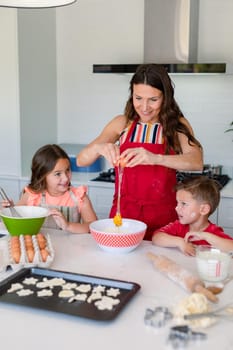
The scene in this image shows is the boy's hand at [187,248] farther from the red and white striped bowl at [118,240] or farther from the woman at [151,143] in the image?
the woman at [151,143]

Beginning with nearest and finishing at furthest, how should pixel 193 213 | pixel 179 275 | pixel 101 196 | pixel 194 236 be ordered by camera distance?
pixel 179 275 < pixel 194 236 < pixel 193 213 < pixel 101 196

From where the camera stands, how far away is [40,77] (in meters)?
3.67

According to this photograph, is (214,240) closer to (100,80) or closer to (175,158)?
(175,158)

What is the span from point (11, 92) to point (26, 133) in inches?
12.4

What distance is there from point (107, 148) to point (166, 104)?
35 centimetres

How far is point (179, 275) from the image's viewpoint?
1441mm

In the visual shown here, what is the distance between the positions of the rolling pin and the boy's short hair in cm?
37

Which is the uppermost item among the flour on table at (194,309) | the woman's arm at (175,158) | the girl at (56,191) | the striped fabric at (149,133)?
the striped fabric at (149,133)

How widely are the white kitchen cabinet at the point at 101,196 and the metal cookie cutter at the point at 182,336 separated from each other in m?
2.16

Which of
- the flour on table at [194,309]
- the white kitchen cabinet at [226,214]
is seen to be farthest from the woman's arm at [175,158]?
the white kitchen cabinet at [226,214]

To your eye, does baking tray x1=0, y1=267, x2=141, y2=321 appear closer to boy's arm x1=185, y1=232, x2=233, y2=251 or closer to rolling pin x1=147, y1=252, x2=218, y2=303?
rolling pin x1=147, y1=252, x2=218, y2=303

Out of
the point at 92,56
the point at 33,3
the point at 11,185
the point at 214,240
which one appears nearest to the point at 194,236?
the point at 214,240

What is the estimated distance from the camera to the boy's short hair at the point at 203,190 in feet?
6.24

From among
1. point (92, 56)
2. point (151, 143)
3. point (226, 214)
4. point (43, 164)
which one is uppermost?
point (92, 56)
